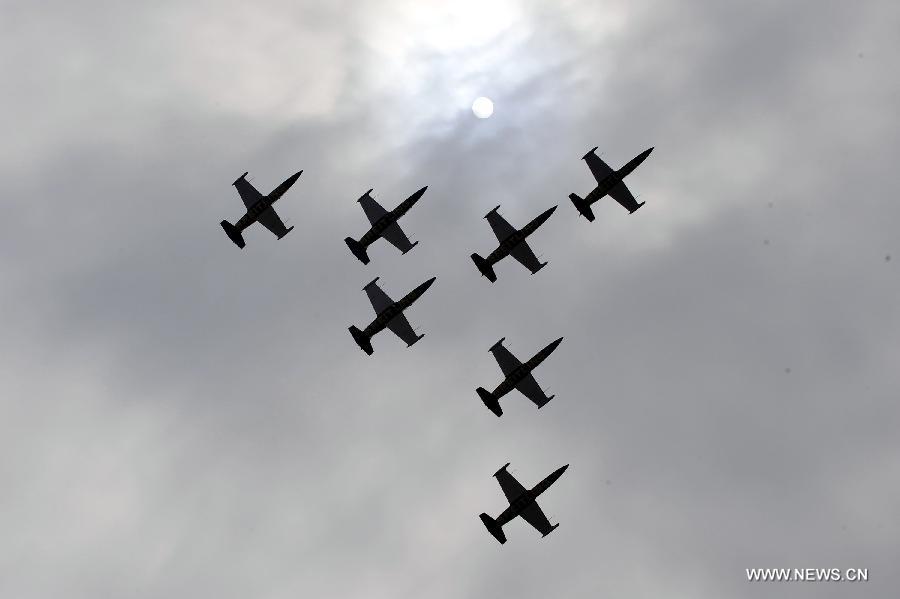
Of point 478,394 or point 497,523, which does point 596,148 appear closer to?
point 478,394

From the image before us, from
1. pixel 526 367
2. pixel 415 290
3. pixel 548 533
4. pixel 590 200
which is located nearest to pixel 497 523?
pixel 548 533

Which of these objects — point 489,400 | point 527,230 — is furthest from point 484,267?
point 489,400

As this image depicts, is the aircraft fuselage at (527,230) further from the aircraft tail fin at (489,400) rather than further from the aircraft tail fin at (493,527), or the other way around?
the aircraft tail fin at (493,527)

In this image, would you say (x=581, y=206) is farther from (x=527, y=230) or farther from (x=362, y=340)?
(x=362, y=340)

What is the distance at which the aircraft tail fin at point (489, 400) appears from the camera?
19625 centimetres

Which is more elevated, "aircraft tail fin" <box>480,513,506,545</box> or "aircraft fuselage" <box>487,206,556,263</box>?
"aircraft fuselage" <box>487,206,556,263</box>

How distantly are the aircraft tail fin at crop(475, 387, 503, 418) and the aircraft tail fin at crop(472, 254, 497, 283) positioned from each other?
1583 centimetres

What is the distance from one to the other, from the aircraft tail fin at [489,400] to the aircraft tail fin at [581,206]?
28846 mm

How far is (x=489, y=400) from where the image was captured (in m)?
196

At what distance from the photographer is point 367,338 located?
199875mm

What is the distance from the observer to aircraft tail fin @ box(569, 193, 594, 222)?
→ 199m

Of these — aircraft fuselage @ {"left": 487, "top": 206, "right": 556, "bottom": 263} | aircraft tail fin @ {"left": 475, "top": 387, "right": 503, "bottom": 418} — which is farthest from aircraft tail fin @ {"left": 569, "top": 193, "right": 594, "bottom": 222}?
aircraft tail fin @ {"left": 475, "top": 387, "right": 503, "bottom": 418}

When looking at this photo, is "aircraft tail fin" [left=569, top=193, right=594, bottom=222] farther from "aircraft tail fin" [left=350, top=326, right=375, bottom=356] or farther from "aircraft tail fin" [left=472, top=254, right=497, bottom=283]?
"aircraft tail fin" [left=350, top=326, right=375, bottom=356]

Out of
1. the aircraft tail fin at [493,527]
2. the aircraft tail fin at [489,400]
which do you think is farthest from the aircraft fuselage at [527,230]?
the aircraft tail fin at [493,527]
